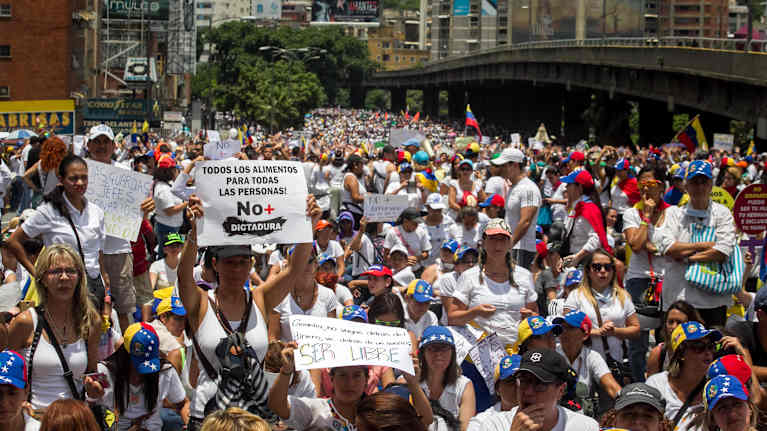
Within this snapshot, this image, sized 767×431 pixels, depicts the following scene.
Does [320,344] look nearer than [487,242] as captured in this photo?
Yes

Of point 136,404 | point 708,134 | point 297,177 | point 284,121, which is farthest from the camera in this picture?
point 284,121

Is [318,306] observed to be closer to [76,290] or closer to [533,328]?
[533,328]

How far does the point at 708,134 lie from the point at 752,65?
24.6 m

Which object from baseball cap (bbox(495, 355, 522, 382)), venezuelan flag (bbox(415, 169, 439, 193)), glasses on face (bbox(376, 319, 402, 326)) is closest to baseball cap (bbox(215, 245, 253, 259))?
baseball cap (bbox(495, 355, 522, 382))

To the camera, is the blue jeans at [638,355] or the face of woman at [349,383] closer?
the face of woman at [349,383]

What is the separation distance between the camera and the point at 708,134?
5428 cm

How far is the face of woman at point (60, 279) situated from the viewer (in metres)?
5.58

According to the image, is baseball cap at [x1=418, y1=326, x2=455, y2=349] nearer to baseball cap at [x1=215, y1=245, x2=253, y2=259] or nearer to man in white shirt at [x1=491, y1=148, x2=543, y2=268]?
baseball cap at [x1=215, y1=245, x2=253, y2=259]

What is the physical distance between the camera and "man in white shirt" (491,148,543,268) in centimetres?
986

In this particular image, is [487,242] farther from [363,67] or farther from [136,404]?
[363,67]

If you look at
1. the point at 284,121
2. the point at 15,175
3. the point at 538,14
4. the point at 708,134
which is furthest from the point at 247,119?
the point at 15,175

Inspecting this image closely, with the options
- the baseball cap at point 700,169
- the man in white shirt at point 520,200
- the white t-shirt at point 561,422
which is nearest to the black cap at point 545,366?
the white t-shirt at point 561,422

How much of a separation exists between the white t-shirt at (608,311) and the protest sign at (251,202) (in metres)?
2.62

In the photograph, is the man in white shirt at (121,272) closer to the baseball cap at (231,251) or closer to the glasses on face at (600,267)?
the baseball cap at (231,251)
